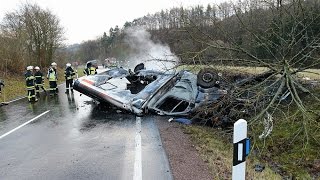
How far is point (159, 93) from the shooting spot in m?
9.55

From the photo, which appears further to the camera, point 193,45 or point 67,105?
point 67,105

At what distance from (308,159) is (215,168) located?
8.68ft

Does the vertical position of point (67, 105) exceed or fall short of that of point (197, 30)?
it falls short

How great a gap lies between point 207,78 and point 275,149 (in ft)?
9.23

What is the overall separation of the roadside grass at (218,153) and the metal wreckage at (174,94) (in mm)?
627

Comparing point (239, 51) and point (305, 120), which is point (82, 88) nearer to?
point (239, 51)

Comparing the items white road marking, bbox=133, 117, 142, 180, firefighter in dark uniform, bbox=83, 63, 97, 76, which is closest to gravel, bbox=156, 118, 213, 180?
white road marking, bbox=133, 117, 142, 180

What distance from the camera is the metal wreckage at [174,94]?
893 cm

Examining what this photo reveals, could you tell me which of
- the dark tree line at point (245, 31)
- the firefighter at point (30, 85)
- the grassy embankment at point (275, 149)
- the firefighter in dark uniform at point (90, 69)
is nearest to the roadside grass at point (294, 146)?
the grassy embankment at point (275, 149)

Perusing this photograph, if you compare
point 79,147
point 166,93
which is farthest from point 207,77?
point 79,147

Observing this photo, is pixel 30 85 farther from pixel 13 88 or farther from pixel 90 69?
pixel 13 88

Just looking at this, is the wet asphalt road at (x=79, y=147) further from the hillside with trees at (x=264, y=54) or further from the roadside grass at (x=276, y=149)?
the hillside with trees at (x=264, y=54)

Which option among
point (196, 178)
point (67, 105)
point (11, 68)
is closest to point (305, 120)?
point (196, 178)

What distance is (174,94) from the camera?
9531mm
